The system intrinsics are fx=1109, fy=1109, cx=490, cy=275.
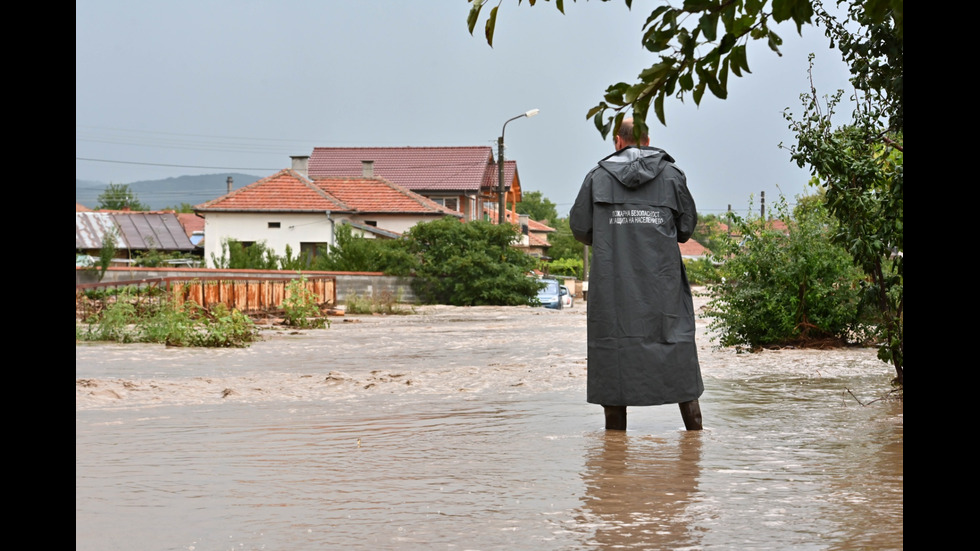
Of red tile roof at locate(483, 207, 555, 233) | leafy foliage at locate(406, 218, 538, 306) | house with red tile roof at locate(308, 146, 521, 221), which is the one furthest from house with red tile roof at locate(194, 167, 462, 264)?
leafy foliage at locate(406, 218, 538, 306)

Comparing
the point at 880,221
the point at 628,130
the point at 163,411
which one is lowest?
the point at 163,411

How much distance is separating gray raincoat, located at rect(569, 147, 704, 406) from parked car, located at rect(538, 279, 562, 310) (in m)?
32.0

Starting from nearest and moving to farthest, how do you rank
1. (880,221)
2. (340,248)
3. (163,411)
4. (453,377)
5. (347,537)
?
(347,537) → (880,221) → (163,411) → (453,377) → (340,248)

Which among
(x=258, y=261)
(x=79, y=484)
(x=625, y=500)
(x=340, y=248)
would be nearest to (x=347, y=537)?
(x=625, y=500)

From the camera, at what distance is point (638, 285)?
6223 mm

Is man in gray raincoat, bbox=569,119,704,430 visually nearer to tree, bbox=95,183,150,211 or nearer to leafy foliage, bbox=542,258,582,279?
leafy foliage, bbox=542,258,582,279

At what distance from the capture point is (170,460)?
5684mm

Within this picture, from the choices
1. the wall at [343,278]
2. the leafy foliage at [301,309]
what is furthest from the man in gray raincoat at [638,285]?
the wall at [343,278]

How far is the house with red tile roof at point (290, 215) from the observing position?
169 feet

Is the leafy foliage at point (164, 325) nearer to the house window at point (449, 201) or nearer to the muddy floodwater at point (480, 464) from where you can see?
the muddy floodwater at point (480, 464)

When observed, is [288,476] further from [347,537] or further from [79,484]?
[347,537]

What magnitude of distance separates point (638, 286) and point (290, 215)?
46.5 metres

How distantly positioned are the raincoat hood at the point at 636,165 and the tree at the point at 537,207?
12898cm

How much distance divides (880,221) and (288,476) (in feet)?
13.5
